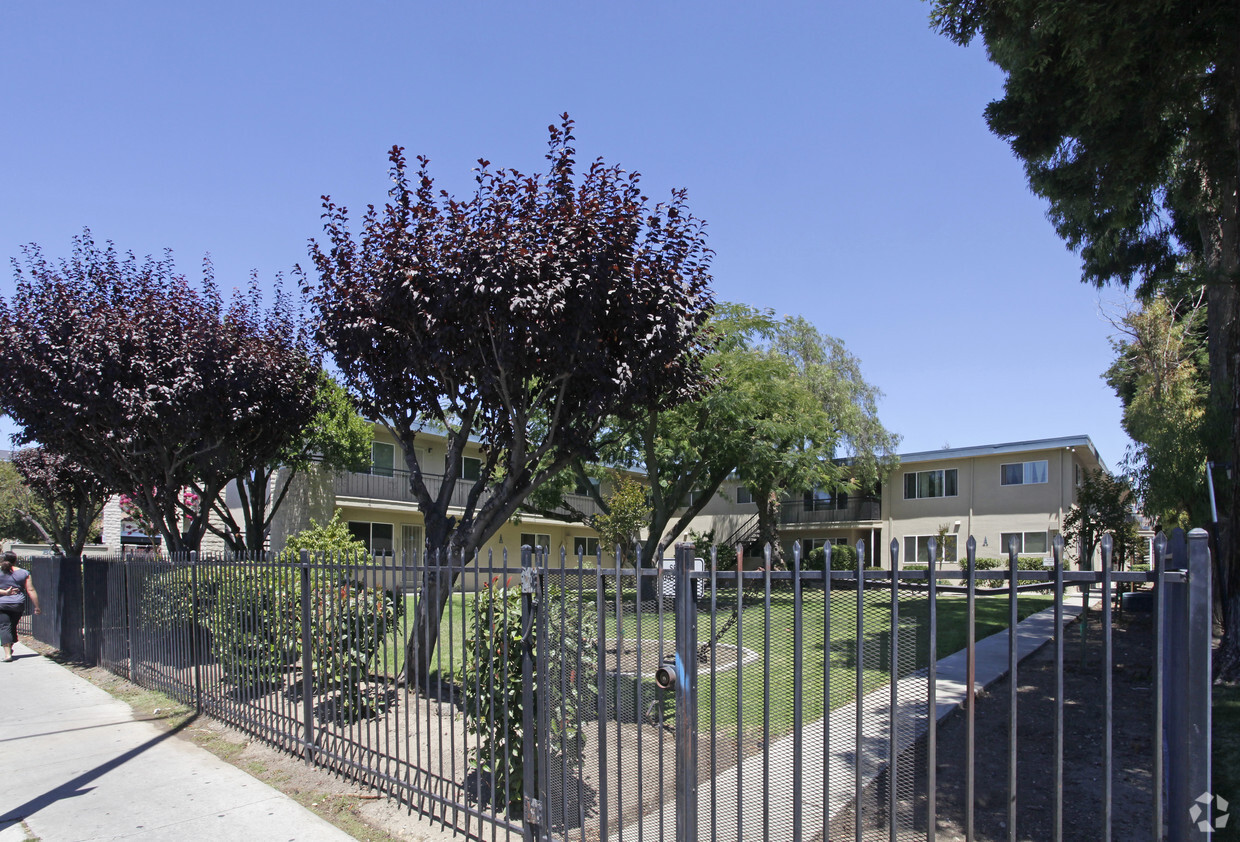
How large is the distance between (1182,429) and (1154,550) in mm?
13154

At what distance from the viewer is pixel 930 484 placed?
35438 mm

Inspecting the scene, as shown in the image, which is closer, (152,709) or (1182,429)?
(152,709)

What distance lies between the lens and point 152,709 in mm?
9555

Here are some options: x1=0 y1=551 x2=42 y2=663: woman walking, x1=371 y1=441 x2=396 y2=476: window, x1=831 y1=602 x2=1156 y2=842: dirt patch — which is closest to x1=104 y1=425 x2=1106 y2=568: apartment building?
x1=371 y1=441 x2=396 y2=476: window

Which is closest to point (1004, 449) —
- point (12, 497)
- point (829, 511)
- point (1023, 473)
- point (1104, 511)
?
point (1023, 473)

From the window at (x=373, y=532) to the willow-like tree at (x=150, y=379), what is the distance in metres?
12.3

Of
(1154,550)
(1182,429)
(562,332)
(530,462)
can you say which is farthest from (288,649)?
(1182,429)

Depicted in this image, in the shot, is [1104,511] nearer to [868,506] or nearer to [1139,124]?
[1139,124]

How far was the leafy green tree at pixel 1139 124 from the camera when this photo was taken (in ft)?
29.7

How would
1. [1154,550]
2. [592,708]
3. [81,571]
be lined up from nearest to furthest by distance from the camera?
[1154,550] < [592,708] < [81,571]

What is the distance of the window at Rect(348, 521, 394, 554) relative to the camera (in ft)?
86.1

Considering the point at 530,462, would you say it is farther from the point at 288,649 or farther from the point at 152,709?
the point at 152,709

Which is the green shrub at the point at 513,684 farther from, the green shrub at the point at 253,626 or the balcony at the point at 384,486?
the balcony at the point at 384,486

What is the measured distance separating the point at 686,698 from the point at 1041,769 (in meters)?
4.03
